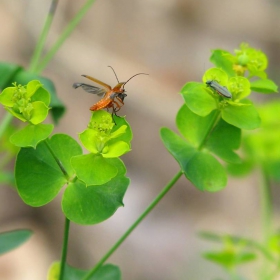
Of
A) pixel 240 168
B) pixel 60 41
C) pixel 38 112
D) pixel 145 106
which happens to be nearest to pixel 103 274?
pixel 38 112

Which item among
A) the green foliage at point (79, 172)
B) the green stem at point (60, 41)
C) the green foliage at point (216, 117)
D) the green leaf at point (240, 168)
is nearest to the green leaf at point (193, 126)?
the green foliage at point (216, 117)

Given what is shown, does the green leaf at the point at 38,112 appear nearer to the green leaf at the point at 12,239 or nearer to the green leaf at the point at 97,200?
the green leaf at the point at 97,200

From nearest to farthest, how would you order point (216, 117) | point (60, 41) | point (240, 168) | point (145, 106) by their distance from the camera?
point (216, 117) → point (60, 41) → point (240, 168) → point (145, 106)

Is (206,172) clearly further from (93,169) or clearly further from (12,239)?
(12,239)

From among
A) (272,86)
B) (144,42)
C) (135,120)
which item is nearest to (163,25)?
(144,42)

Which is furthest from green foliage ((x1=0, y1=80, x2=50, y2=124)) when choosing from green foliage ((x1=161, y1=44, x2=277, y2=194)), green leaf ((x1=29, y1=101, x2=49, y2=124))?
green foliage ((x1=161, y1=44, x2=277, y2=194))

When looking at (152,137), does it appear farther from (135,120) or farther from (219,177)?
(219,177)

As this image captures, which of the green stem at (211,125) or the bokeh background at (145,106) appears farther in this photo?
the bokeh background at (145,106)
